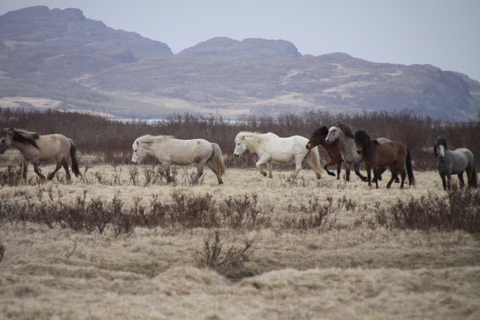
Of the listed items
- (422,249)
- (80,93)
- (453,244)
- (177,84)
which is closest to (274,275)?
(422,249)

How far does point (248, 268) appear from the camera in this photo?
18.9 ft

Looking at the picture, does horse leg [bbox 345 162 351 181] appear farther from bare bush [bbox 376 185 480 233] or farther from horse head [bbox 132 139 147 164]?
horse head [bbox 132 139 147 164]

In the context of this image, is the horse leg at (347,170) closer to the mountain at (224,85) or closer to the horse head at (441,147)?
the horse head at (441,147)

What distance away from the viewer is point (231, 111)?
401 ft

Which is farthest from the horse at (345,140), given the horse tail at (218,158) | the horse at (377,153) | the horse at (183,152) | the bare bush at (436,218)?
the bare bush at (436,218)

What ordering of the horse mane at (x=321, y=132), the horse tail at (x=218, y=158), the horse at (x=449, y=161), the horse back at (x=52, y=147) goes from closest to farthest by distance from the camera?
the horse at (x=449, y=161), the horse back at (x=52, y=147), the horse tail at (x=218, y=158), the horse mane at (x=321, y=132)

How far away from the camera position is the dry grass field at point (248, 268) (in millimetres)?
4242

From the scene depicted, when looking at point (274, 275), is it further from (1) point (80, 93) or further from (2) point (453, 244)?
(1) point (80, 93)

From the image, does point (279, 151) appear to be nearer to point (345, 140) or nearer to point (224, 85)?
point (345, 140)

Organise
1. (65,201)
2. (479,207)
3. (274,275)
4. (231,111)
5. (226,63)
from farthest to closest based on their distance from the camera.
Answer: (226,63)
(231,111)
(65,201)
(479,207)
(274,275)

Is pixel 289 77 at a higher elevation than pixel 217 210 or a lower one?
higher

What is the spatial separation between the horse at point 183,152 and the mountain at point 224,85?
9639 centimetres

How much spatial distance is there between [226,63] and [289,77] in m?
31.1

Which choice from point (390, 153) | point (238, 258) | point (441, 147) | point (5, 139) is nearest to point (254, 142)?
point (390, 153)
